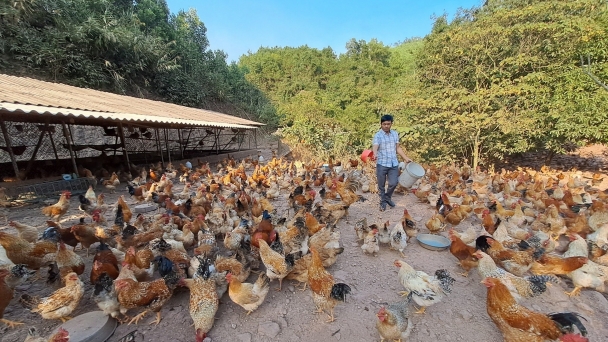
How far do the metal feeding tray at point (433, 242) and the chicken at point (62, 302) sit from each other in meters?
5.13

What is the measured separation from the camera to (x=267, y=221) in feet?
14.4

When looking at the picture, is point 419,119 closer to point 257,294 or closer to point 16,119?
point 257,294

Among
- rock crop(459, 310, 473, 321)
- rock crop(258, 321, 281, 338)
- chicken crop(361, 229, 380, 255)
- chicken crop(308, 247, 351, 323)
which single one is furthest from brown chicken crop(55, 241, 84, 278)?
rock crop(459, 310, 473, 321)

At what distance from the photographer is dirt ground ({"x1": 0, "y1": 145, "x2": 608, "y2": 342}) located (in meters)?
2.84

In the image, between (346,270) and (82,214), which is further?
(82,214)

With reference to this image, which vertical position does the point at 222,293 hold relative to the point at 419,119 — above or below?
below

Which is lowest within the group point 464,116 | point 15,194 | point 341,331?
point 341,331

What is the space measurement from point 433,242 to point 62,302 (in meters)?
5.42

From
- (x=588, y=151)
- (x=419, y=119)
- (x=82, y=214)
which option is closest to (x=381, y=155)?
(x=82, y=214)

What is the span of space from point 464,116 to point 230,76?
24.7 meters

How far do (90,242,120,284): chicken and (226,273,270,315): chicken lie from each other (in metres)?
1.58

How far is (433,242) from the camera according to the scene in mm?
4672

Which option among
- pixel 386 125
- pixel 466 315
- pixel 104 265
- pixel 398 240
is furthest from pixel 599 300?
pixel 104 265

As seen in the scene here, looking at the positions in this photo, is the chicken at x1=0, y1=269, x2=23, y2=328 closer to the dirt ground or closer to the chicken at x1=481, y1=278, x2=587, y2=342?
the dirt ground
